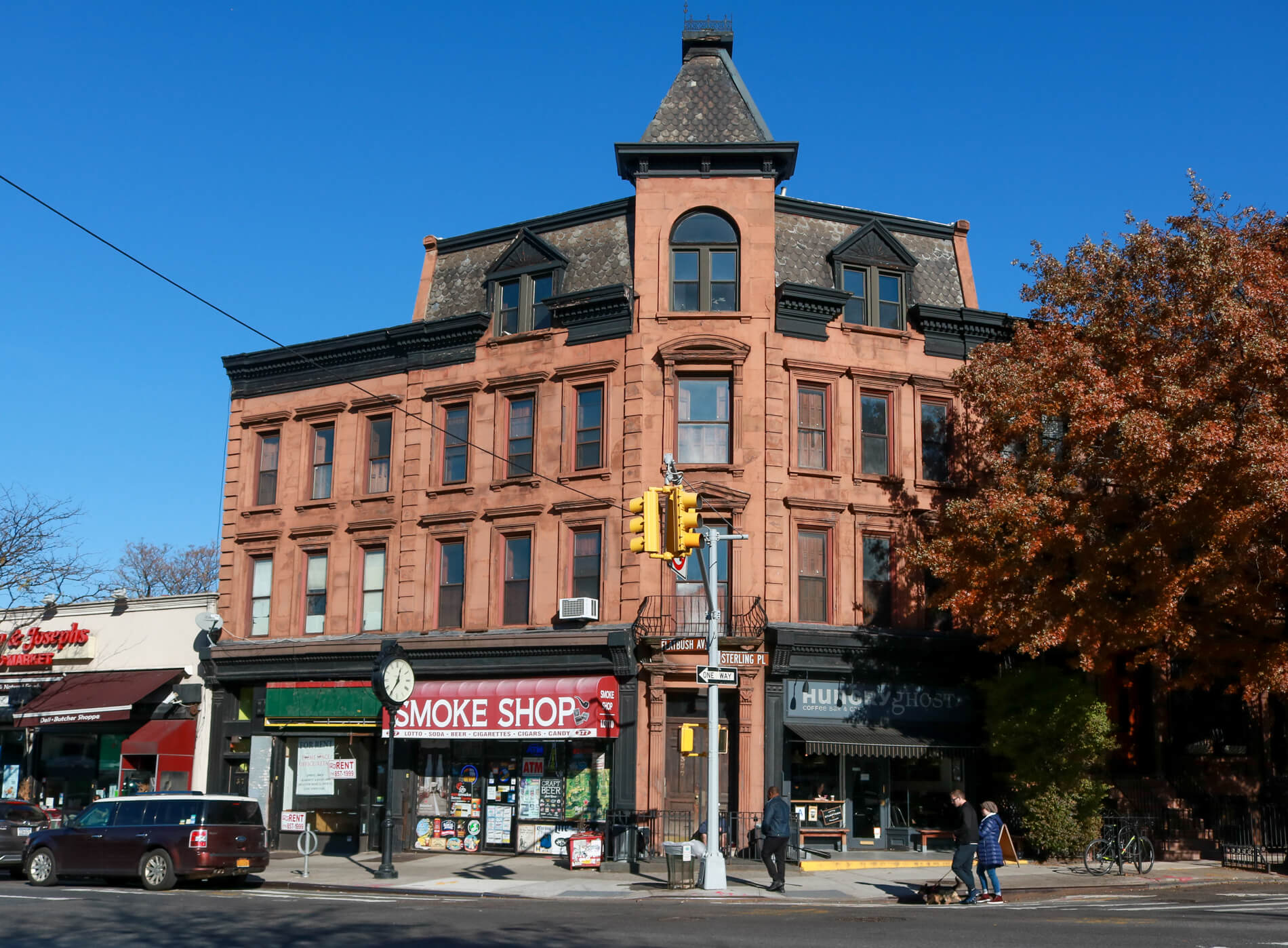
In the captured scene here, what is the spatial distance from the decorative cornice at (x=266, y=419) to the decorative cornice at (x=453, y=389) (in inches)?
185

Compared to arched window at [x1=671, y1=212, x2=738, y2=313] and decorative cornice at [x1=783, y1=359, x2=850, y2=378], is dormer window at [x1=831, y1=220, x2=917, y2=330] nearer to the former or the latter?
decorative cornice at [x1=783, y1=359, x2=850, y2=378]

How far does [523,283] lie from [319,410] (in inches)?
273

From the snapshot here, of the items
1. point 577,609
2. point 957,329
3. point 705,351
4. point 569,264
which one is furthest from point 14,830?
point 957,329

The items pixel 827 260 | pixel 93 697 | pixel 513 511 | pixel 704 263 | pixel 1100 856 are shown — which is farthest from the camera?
pixel 93 697

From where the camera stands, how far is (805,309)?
30.8 metres

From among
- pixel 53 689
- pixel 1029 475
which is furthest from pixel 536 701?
pixel 53 689

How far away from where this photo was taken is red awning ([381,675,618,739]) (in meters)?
29.0

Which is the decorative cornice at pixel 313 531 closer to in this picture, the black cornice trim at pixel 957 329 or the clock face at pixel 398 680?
the clock face at pixel 398 680

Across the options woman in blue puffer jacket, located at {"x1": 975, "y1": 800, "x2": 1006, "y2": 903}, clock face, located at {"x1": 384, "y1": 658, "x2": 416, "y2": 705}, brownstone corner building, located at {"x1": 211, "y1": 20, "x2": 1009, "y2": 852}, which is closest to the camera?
woman in blue puffer jacket, located at {"x1": 975, "y1": 800, "x2": 1006, "y2": 903}

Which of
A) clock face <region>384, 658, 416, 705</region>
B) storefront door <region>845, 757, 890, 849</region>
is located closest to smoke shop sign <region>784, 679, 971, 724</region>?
storefront door <region>845, 757, 890, 849</region>

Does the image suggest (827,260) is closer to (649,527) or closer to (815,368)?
(815,368)

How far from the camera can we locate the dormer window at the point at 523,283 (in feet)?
107

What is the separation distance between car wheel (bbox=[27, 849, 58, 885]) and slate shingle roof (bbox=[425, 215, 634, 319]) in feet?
52.8

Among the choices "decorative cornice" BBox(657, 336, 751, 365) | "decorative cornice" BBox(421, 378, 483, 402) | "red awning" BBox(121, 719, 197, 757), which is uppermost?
"decorative cornice" BBox(657, 336, 751, 365)
